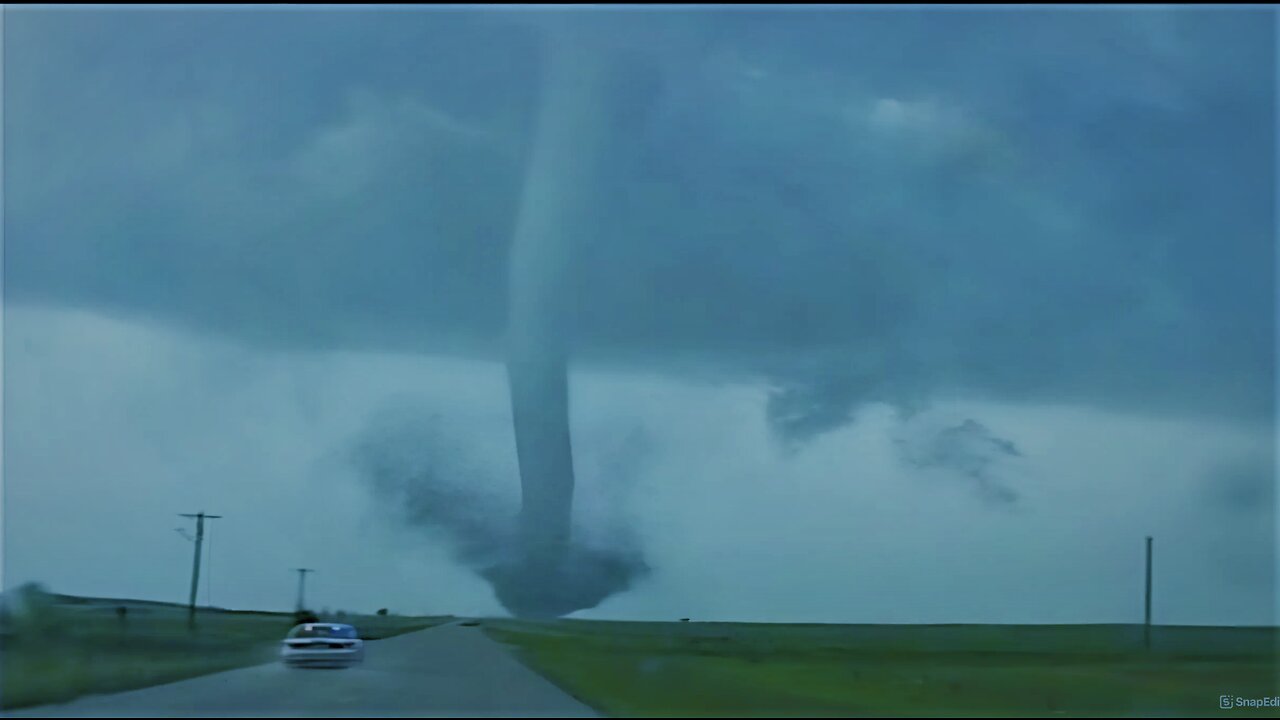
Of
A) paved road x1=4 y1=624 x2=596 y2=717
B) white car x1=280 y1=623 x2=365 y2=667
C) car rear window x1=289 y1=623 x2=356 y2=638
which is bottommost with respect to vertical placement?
paved road x1=4 y1=624 x2=596 y2=717

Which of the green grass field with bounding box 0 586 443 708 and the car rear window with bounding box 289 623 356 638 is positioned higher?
the car rear window with bounding box 289 623 356 638

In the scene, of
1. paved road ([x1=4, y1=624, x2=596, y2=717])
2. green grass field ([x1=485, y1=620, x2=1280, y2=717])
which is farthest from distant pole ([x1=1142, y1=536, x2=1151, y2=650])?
paved road ([x1=4, y1=624, x2=596, y2=717])

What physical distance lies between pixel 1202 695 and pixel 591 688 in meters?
13.5

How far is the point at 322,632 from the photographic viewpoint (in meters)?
36.8

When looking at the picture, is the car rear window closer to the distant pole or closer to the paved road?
the paved road

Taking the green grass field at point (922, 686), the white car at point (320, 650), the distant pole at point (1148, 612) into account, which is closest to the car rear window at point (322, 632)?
the white car at point (320, 650)

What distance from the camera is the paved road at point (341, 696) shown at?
20.7 meters

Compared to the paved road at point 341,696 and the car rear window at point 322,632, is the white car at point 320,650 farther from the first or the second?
the paved road at point 341,696

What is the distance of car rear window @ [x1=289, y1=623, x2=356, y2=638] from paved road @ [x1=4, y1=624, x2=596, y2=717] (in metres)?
1.13

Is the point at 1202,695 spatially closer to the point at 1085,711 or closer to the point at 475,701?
the point at 1085,711

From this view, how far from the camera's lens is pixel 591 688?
96.1 feet

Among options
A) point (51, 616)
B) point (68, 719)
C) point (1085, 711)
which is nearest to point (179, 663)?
point (51, 616)

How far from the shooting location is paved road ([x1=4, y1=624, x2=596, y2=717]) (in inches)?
816

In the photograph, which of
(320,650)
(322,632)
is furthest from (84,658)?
(322,632)
